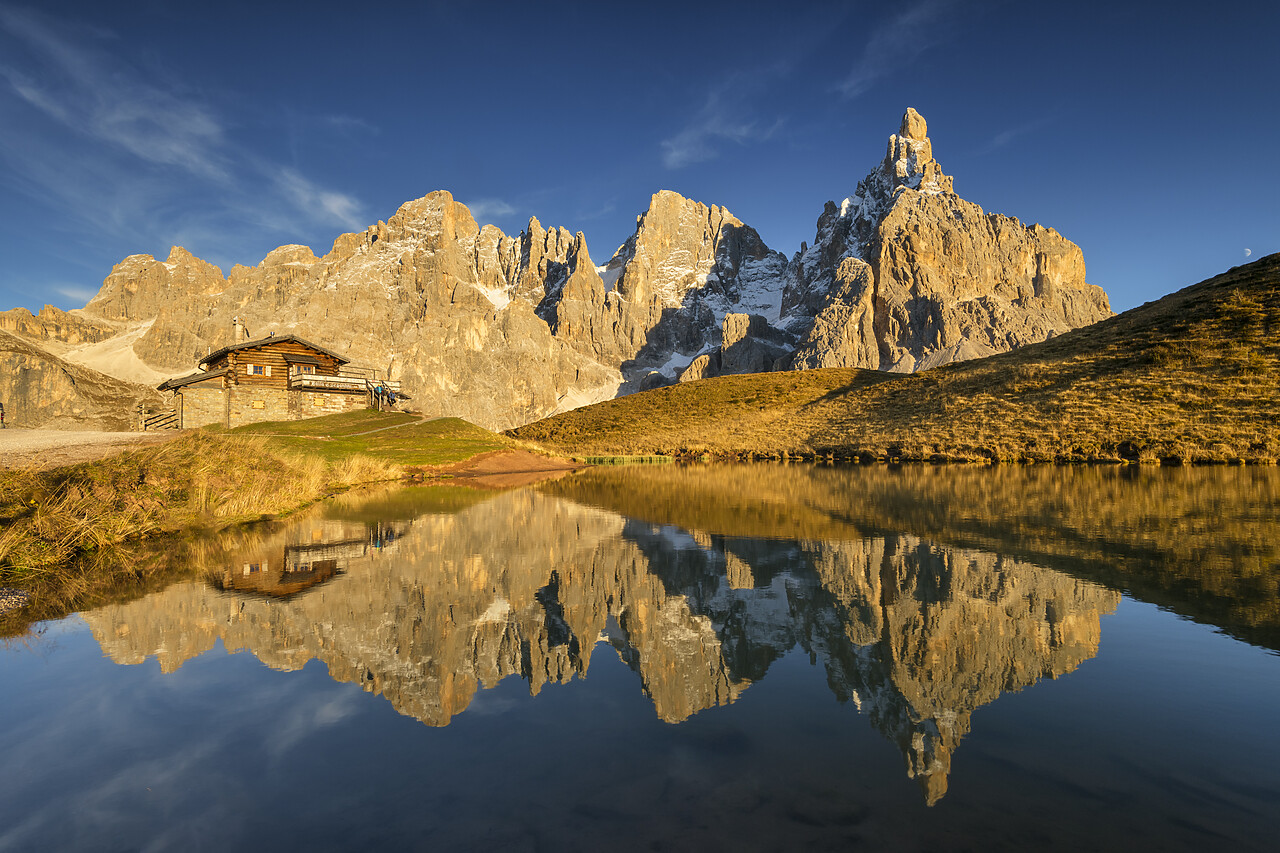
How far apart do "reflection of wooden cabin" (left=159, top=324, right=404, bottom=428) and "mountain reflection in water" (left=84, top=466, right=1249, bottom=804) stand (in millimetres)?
30887

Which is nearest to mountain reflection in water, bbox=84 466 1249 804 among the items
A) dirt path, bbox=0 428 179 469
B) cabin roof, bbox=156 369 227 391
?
dirt path, bbox=0 428 179 469

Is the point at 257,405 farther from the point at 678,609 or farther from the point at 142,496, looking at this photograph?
the point at 678,609

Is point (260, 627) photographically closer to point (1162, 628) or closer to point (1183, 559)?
A: point (1162, 628)

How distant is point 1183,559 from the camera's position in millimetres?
8383

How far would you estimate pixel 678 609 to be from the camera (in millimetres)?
7180

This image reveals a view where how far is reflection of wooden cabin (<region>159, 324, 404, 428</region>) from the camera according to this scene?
37.0 metres

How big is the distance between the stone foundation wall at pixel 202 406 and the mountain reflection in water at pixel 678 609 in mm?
30931

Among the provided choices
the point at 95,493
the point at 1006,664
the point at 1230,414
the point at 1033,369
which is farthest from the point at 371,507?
the point at 1033,369

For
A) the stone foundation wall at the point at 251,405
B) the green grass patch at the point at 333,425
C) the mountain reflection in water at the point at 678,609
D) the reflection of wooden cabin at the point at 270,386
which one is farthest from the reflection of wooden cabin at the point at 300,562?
the reflection of wooden cabin at the point at 270,386

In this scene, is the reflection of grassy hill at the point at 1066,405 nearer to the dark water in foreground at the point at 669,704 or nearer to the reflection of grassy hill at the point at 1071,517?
the reflection of grassy hill at the point at 1071,517

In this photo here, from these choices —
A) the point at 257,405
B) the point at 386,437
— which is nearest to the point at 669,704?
the point at 386,437

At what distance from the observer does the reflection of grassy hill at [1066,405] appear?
28.5 m

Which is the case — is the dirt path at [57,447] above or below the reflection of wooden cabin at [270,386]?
below

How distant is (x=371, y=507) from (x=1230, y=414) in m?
38.2
